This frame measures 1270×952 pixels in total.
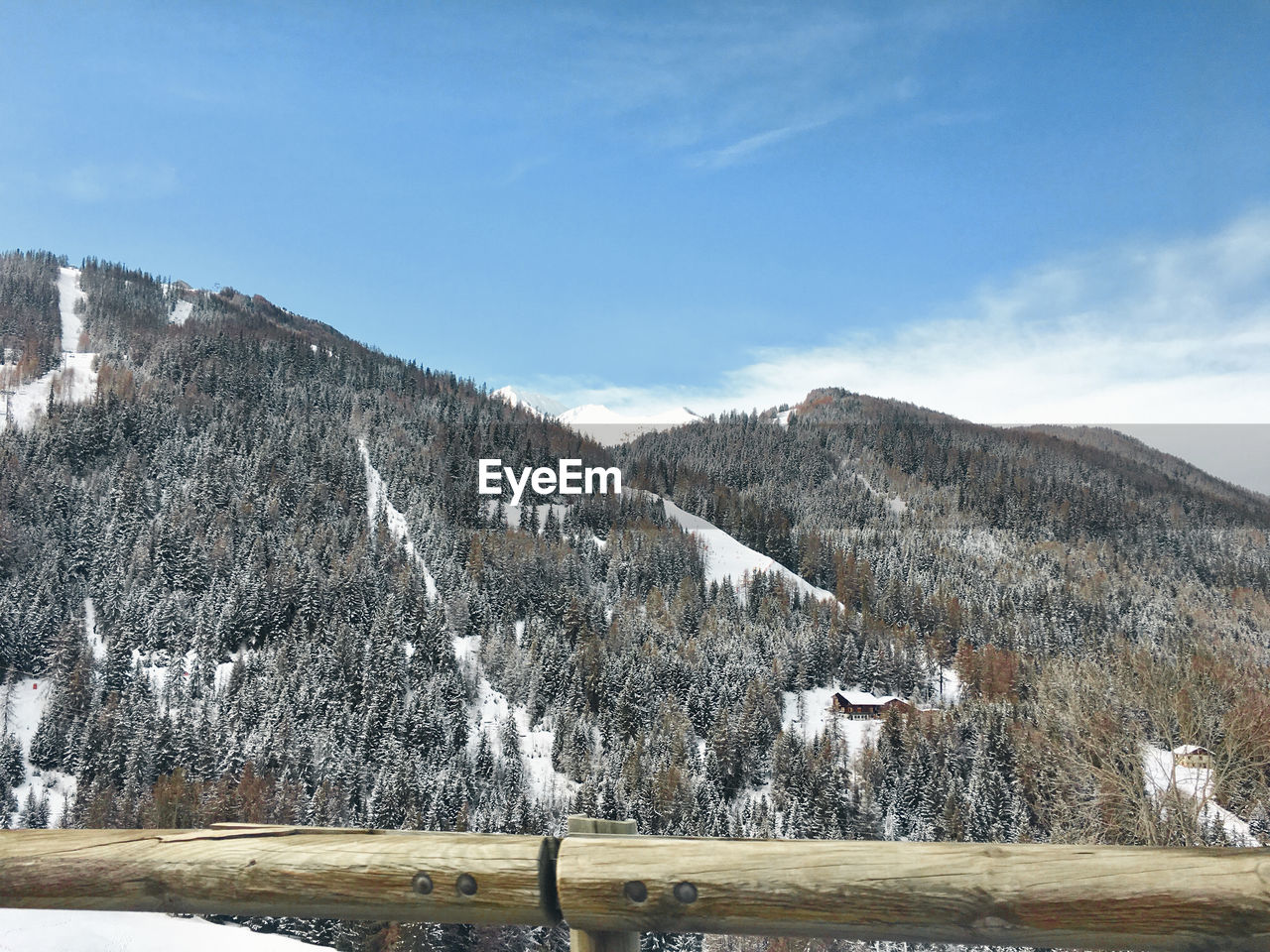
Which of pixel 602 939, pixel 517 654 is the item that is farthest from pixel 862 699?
pixel 602 939

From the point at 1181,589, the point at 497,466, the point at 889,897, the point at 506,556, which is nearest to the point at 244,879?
the point at 889,897

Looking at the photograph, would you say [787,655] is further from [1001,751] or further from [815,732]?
[1001,751]

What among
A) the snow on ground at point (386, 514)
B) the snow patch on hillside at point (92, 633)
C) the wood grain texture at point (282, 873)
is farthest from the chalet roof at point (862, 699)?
the wood grain texture at point (282, 873)

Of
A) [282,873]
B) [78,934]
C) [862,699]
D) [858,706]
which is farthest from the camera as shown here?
[862,699]

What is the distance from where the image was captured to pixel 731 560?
174875 millimetres

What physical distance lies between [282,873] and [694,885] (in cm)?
148

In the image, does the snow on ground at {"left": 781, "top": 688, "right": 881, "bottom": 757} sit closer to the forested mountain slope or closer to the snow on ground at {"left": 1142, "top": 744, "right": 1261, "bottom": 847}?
the forested mountain slope

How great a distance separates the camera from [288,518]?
504ft

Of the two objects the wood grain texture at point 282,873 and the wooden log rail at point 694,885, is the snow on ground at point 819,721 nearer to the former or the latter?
the wooden log rail at point 694,885

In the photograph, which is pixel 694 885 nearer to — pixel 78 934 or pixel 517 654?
pixel 78 934

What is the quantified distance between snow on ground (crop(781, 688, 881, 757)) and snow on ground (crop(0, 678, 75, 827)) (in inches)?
3273

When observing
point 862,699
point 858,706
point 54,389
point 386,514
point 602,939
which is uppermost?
point 54,389

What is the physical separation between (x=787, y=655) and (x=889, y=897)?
126 metres

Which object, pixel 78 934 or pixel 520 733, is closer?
pixel 78 934
